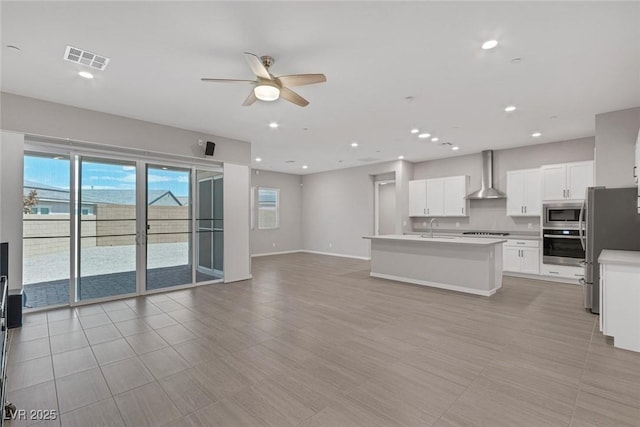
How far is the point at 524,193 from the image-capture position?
6582 mm

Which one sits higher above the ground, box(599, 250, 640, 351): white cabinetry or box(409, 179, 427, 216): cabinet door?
box(409, 179, 427, 216): cabinet door

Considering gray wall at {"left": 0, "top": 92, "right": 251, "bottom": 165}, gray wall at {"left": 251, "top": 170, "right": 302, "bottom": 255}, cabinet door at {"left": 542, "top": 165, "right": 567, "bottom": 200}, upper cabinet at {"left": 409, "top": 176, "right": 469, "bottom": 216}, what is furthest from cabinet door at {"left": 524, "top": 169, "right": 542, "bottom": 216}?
gray wall at {"left": 251, "top": 170, "right": 302, "bottom": 255}

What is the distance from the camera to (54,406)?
84.3 inches

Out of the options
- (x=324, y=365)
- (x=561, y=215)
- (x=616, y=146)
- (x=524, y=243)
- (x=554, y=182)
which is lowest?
(x=324, y=365)

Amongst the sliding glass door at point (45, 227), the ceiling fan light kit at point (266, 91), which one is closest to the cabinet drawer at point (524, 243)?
the ceiling fan light kit at point (266, 91)

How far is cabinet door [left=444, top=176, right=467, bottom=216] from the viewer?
753cm

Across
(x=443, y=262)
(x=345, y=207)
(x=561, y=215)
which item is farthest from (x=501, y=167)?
(x=345, y=207)

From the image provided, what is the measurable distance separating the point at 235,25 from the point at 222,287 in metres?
4.55

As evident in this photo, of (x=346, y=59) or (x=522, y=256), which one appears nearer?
(x=346, y=59)

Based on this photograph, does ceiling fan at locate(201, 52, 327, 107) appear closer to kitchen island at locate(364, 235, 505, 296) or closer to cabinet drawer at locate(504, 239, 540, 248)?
kitchen island at locate(364, 235, 505, 296)

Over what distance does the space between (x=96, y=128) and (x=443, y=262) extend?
20.7 feet

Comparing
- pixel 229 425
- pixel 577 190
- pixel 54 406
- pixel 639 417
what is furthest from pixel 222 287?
pixel 577 190

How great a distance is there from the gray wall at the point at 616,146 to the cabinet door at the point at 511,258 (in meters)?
2.36

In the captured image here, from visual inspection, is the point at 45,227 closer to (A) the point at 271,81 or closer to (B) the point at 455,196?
(A) the point at 271,81
